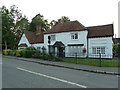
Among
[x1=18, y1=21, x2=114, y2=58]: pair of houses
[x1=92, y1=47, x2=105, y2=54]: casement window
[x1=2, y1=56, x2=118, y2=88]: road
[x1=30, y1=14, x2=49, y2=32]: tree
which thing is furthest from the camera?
[x1=30, y1=14, x2=49, y2=32]: tree

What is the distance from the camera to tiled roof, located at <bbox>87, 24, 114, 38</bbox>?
23.8 meters

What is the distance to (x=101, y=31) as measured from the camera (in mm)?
25188

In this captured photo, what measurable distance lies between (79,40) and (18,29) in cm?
3068

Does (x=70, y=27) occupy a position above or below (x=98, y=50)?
above

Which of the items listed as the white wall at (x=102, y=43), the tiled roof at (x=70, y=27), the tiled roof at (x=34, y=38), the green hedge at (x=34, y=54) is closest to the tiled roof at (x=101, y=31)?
the white wall at (x=102, y=43)

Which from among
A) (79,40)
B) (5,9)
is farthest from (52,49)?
(5,9)

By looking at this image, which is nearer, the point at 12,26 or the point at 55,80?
the point at 55,80

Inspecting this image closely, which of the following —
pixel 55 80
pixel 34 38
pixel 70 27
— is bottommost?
pixel 55 80

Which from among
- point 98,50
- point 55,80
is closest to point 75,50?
point 98,50

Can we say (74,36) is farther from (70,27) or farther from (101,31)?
(101,31)

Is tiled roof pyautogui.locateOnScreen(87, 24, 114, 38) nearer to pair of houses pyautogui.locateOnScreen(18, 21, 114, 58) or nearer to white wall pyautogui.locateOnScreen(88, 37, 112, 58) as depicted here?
pair of houses pyautogui.locateOnScreen(18, 21, 114, 58)

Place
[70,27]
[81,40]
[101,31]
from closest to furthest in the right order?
[101,31] → [81,40] → [70,27]

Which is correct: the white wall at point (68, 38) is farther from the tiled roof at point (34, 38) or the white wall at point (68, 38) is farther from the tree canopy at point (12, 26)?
the tree canopy at point (12, 26)

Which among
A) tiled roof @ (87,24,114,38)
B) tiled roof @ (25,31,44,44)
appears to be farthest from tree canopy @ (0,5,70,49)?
tiled roof @ (87,24,114,38)
